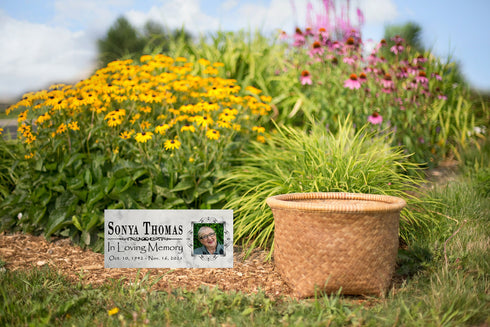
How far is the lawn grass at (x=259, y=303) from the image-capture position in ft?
7.09

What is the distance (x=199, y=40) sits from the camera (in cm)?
667

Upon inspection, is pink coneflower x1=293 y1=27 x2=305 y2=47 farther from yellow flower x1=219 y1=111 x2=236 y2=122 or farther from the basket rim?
the basket rim

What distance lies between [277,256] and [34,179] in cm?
220

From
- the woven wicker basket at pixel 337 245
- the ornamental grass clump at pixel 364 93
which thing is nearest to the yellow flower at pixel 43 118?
the woven wicker basket at pixel 337 245

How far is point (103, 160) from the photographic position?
3592 mm

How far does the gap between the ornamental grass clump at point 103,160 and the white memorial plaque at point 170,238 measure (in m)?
0.50

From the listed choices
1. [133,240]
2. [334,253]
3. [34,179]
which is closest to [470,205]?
[334,253]

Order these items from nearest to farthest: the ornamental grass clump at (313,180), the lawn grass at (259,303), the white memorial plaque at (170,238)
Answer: the lawn grass at (259,303), the white memorial plaque at (170,238), the ornamental grass clump at (313,180)

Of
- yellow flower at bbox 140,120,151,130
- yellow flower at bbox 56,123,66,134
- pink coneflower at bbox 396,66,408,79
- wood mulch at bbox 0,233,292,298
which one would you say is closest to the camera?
wood mulch at bbox 0,233,292,298

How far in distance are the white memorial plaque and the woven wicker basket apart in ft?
1.55

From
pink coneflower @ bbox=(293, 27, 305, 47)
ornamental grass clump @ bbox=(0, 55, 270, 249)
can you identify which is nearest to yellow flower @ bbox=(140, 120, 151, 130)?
ornamental grass clump @ bbox=(0, 55, 270, 249)

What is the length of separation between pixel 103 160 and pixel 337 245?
2.07 m

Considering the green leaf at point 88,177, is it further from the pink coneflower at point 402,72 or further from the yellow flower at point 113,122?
the pink coneflower at point 402,72

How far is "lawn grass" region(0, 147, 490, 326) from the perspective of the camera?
2.16 m
